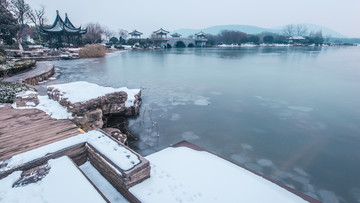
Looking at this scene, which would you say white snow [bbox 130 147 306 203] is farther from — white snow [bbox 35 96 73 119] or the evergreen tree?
the evergreen tree

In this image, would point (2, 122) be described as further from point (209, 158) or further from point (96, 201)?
point (209, 158)

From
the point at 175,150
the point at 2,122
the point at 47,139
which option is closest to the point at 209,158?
the point at 175,150

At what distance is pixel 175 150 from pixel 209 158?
35.0 inches

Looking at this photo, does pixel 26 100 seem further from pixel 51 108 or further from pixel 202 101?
pixel 202 101

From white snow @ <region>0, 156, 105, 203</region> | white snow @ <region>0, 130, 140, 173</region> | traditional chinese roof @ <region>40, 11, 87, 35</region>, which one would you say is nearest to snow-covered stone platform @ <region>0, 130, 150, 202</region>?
white snow @ <region>0, 130, 140, 173</region>

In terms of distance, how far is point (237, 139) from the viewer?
20.3 feet

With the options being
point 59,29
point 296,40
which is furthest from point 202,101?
point 296,40

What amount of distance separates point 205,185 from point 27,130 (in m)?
3.92

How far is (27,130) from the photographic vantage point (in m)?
4.08

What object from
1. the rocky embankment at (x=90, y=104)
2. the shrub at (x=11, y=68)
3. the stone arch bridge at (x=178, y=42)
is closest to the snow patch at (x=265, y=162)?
the rocky embankment at (x=90, y=104)

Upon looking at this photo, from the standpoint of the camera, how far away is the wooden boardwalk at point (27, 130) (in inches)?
135

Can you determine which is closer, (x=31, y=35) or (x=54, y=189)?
(x=54, y=189)

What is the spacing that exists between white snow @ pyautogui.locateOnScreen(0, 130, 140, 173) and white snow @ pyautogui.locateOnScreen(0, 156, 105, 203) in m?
0.29

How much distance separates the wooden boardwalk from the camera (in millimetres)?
3422
